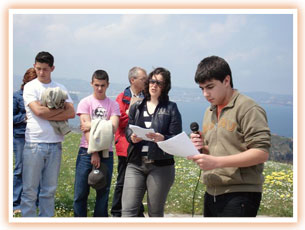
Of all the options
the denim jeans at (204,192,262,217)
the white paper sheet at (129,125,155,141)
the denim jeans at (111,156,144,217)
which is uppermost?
the white paper sheet at (129,125,155,141)

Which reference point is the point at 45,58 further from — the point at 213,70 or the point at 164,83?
the point at 213,70

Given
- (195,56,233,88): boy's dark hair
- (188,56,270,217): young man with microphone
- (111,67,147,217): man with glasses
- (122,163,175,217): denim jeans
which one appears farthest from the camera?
(111,67,147,217): man with glasses

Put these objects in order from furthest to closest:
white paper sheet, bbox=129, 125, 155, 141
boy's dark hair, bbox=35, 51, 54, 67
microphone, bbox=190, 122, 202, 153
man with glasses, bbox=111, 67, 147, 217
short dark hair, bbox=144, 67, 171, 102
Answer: man with glasses, bbox=111, 67, 147, 217, boy's dark hair, bbox=35, 51, 54, 67, short dark hair, bbox=144, 67, 171, 102, white paper sheet, bbox=129, 125, 155, 141, microphone, bbox=190, 122, 202, 153

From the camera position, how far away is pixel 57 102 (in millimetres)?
5066

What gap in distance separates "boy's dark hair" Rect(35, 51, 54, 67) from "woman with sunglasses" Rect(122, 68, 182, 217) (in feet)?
4.34

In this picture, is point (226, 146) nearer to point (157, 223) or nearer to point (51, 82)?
point (157, 223)

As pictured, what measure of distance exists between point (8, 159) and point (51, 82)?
115 cm

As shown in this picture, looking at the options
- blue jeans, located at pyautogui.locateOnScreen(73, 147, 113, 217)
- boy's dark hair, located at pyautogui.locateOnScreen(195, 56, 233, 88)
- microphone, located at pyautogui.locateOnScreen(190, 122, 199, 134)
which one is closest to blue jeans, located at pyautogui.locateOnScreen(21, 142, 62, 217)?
blue jeans, located at pyautogui.locateOnScreen(73, 147, 113, 217)

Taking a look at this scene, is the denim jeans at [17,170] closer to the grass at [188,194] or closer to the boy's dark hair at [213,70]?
the grass at [188,194]

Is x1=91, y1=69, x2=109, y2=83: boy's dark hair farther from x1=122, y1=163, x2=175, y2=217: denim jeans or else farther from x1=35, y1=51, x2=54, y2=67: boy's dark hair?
x1=122, y1=163, x2=175, y2=217: denim jeans

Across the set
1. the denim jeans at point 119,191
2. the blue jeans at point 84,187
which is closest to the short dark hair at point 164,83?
the blue jeans at point 84,187

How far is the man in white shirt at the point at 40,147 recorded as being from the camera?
4977mm

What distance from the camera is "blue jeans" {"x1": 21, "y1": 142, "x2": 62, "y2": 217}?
4967 millimetres
